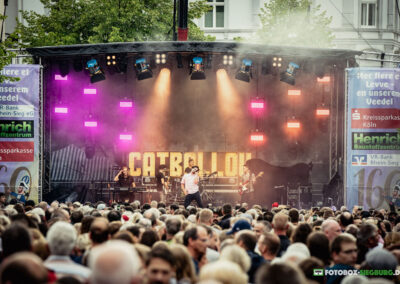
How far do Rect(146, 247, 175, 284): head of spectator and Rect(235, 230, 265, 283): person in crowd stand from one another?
5.63 ft

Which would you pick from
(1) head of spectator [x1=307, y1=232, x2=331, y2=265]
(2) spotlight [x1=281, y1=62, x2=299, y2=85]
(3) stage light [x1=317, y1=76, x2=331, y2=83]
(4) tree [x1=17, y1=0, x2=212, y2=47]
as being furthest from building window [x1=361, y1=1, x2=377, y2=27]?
(1) head of spectator [x1=307, y1=232, x2=331, y2=265]

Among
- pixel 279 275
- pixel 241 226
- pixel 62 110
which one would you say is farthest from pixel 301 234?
pixel 62 110

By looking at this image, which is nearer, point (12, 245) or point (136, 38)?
point (12, 245)

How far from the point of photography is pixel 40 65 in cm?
1923

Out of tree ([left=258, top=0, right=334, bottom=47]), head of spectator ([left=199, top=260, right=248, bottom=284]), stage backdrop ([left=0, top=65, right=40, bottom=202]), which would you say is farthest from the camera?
tree ([left=258, top=0, right=334, bottom=47])

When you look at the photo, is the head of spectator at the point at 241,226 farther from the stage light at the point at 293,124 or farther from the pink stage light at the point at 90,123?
the stage light at the point at 293,124

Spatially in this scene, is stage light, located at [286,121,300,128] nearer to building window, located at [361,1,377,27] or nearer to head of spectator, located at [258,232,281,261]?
head of spectator, located at [258,232,281,261]

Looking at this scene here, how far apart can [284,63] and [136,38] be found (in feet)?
35.2

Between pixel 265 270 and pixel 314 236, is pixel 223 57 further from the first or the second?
pixel 265 270

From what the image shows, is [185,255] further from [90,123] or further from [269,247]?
[90,123]

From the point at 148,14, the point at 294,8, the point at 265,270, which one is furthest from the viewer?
the point at 294,8

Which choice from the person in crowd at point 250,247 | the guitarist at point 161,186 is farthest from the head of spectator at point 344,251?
the guitarist at point 161,186

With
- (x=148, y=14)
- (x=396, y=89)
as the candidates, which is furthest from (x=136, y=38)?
(x=396, y=89)

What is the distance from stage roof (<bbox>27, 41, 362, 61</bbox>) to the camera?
1886 cm
